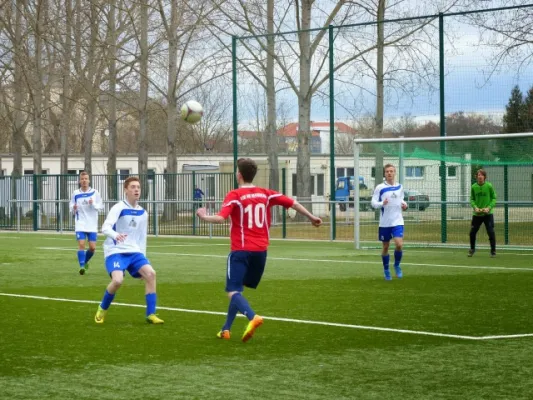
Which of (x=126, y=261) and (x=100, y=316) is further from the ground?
(x=126, y=261)

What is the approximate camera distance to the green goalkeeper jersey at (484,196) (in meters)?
22.2

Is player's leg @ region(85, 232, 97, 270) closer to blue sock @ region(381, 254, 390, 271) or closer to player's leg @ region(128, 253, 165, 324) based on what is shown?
blue sock @ region(381, 254, 390, 271)

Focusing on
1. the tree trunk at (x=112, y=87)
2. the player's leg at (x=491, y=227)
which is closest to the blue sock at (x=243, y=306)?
the player's leg at (x=491, y=227)

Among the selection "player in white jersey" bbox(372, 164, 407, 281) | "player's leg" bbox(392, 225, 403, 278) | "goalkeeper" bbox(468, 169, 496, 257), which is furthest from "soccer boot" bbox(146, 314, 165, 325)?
"goalkeeper" bbox(468, 169, 496, 257)

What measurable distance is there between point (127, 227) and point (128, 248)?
0.81 ft

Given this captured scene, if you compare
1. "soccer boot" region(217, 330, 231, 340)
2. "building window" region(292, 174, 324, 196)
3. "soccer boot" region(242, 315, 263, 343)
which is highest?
"building window" region(292, 174, 324, 196)

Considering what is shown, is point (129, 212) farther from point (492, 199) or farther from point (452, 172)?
point (452, 172)

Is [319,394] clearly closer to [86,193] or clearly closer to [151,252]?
[86,193]

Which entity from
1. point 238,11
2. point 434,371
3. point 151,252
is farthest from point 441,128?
point 434,371

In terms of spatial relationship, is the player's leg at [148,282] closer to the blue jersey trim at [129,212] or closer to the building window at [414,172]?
the blue jersey trim at [129,212]

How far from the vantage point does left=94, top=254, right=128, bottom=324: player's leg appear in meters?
11.6

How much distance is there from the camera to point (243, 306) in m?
10.0

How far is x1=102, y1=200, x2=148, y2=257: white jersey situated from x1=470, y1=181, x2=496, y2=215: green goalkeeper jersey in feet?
38.8

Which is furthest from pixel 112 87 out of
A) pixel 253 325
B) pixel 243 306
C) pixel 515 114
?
pixel 253 325
